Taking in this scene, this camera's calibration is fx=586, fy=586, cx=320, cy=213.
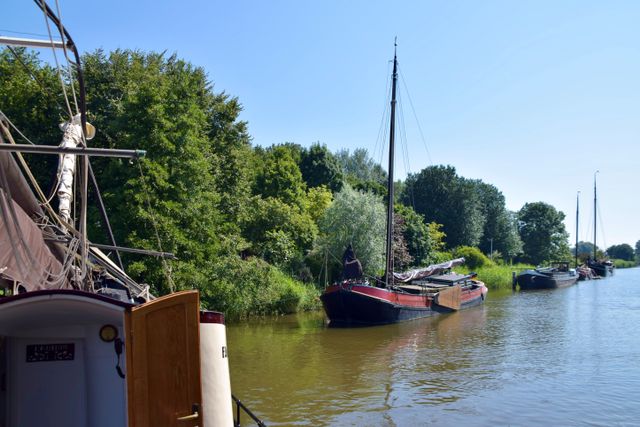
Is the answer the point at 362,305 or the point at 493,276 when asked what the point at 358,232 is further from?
the point at 493,276

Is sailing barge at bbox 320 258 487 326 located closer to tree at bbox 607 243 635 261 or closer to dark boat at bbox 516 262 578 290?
dark boat at bbox 516 262 578 290

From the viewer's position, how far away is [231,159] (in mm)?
32906

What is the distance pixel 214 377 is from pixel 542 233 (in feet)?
271

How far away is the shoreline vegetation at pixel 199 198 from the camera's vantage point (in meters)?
22.7

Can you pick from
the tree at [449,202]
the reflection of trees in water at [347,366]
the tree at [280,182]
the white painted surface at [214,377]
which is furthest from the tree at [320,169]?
the white painted surface at [214,377]

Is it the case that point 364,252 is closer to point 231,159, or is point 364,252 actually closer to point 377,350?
point 231,159

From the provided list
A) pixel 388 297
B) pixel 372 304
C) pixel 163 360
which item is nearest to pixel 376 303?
pixel 372 304

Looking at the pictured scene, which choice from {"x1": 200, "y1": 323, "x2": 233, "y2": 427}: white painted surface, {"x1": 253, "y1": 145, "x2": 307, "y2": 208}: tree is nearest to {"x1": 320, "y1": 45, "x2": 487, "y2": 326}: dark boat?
{"x1": 253, "y1": 145, "x2": 307, "y2": 208}: tree

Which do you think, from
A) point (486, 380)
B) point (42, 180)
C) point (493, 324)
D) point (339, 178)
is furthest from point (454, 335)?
point (339, 178)

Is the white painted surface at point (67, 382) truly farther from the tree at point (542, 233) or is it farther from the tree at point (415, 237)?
the tree at point (542, 233)

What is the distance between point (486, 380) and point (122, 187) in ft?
49.2

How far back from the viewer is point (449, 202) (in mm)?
68000

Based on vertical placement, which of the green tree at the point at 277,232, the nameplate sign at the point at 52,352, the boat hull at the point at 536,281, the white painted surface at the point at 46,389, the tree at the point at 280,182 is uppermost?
the tree at the point at 280,182

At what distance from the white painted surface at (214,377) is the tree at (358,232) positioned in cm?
2816
